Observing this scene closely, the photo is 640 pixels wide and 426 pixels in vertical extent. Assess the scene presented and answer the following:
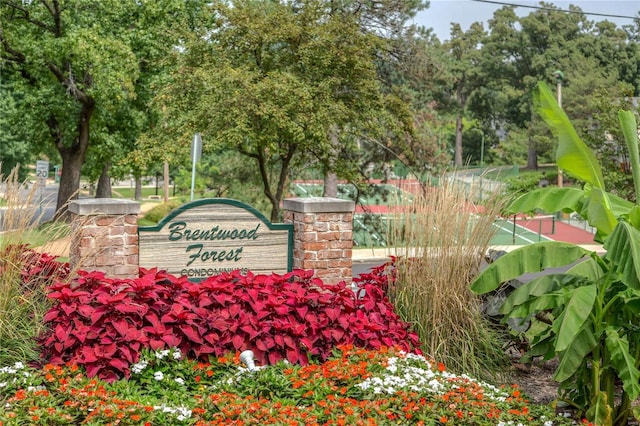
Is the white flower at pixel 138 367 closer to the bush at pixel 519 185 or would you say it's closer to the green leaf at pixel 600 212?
the green leaf at pixel 600 212

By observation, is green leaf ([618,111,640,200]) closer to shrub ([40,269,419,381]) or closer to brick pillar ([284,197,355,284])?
shrub ([40,269,419,381])

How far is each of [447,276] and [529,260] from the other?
97 cm

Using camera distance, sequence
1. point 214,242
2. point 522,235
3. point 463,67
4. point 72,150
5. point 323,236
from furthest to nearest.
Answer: point 463,67 → point 522,235 → point 72,150 → point 323,236 → point 214,242

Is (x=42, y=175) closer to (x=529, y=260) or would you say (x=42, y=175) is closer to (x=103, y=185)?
(x=529, y=260)

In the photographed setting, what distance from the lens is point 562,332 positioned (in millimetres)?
5207

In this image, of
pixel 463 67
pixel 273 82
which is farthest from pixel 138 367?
pixel 463 67

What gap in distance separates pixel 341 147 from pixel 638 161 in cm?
1643

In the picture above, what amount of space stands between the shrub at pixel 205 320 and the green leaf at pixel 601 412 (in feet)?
5.45

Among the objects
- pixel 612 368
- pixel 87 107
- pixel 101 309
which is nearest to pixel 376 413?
pixel 612 368

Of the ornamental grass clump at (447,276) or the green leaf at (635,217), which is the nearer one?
the green leaf at (635,217)

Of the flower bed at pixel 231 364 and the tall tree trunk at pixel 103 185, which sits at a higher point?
the tall tree trunk at pixel 103 185

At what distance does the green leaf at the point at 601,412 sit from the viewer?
17.7 ft

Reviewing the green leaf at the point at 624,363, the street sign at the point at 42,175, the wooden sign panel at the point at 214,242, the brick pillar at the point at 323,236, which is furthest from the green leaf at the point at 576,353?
the street sign at the point at 42,175

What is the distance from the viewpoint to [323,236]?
7680 mm
